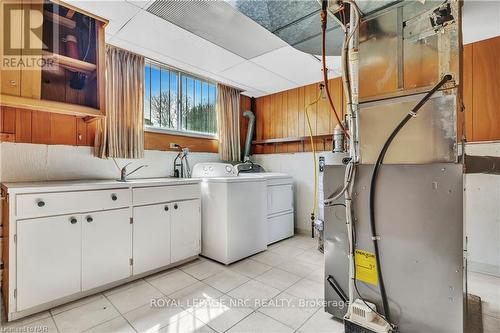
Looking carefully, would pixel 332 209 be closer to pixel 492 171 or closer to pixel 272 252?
pixel 492 171

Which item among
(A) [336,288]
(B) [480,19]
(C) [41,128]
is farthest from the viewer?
(C) [41,128]

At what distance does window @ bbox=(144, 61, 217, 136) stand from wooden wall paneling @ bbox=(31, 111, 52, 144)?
38.1 inches

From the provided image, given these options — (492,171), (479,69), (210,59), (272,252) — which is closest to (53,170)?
(210,59)

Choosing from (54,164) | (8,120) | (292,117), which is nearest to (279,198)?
(292,117)

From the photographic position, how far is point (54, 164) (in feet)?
7.47

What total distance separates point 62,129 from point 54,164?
36cm

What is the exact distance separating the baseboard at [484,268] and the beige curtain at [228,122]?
10.4ft

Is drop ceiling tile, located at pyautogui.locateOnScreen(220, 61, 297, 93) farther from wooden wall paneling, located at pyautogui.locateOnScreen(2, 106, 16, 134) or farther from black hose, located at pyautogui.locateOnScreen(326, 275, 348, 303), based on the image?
black hose, located at pyautogui.locateOnScreen(326, 275, 348, 303)

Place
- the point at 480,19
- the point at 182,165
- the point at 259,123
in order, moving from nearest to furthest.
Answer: the point at 480,19 → the point at 182,165 → the point at 259,123

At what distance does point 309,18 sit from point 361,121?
120 cm

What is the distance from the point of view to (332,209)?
5.30 feet

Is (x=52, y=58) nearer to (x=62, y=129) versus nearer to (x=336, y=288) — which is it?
(x=62, y=129)

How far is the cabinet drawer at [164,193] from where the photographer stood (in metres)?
2.21

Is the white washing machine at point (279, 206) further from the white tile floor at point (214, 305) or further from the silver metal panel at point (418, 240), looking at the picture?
the silver metal panel at point (418, 240)
